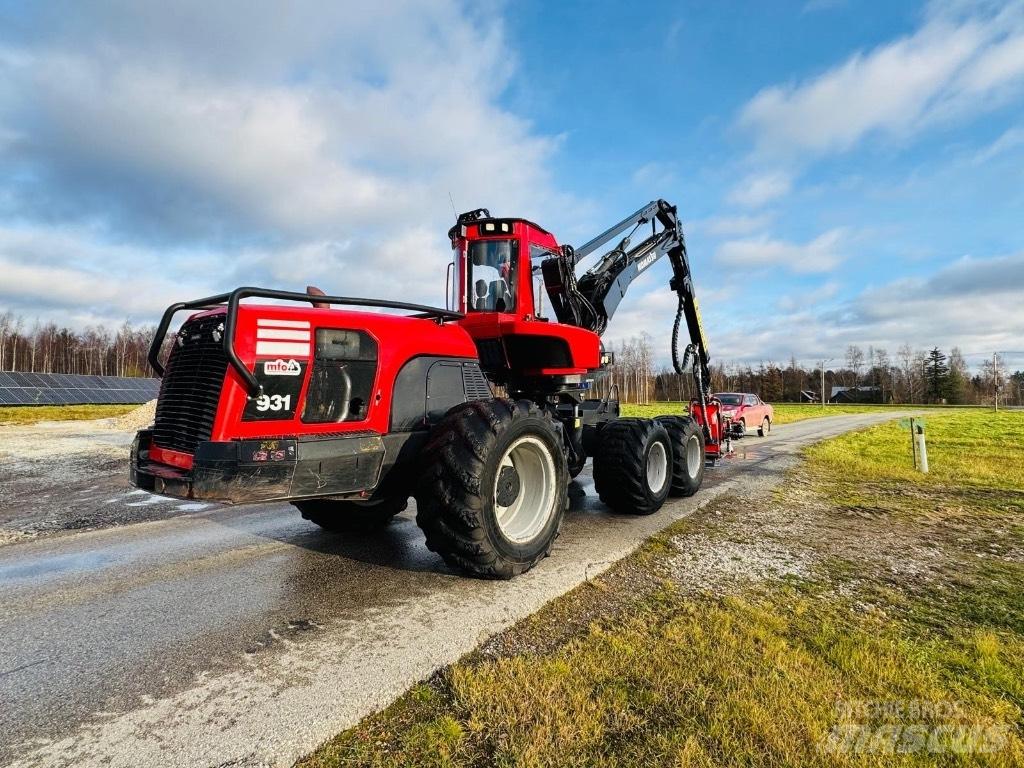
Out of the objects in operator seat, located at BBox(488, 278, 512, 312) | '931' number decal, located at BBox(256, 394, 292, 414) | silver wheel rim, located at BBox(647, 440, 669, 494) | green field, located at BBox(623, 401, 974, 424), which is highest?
operator seat, located at BBox(488, 278, 512, 312)

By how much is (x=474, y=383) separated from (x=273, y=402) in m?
1.74

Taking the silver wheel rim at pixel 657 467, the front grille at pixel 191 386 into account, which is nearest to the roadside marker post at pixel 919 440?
the silver wheel rim at pixel 657 467

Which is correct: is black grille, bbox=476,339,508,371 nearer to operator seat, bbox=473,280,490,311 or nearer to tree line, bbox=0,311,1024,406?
operator seat, bbox=473,280,490,311

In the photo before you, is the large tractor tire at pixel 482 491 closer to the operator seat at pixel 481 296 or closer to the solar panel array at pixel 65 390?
the operator seat at pixel 481 296

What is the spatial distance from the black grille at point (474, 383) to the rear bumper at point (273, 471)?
1.07m

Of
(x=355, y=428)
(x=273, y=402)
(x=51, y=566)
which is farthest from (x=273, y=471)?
(x=51, y=566)

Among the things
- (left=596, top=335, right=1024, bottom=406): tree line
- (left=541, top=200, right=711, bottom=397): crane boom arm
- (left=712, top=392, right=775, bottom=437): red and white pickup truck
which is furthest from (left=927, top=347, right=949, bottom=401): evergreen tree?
(left=541, top=200, right=711, bottom=397): crane boom arm

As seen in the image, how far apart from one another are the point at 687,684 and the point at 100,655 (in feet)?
10.0

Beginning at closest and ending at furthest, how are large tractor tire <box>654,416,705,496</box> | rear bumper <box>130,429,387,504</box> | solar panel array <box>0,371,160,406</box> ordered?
rear bumper <box>130,429,387,504</box> < large tractor tire <box>654,416,705,496</box> < solar panel array <box>0,371,160,406</box>

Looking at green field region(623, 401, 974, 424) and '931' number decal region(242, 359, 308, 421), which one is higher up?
'931' number decal region(242, 359, 308, 421)

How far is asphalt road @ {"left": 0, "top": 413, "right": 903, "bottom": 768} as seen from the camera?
2.30 m

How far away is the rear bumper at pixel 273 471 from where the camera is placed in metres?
3.30

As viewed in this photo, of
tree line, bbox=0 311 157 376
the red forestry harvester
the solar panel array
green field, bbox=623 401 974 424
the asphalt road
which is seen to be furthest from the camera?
tree line, bbox=0 311 157 376

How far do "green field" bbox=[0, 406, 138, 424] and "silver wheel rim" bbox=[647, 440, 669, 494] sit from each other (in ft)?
87.9
